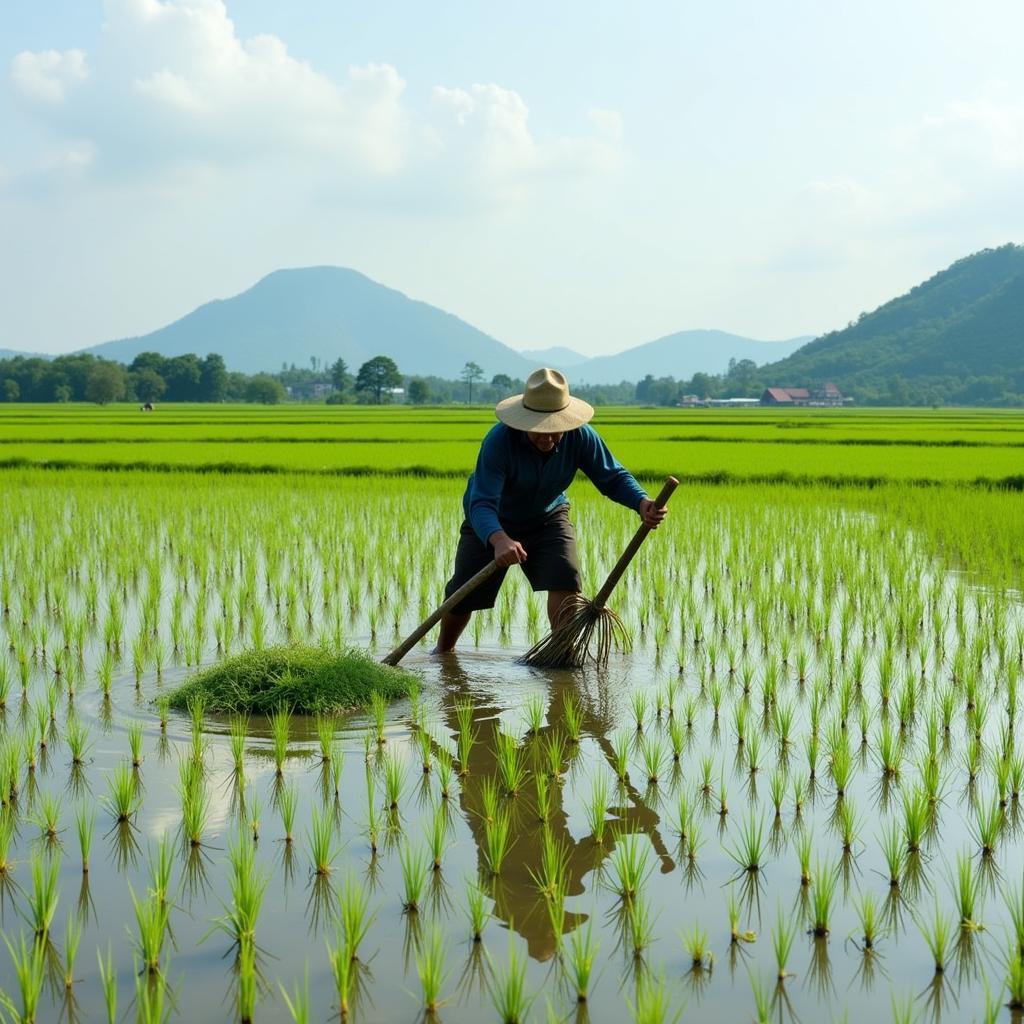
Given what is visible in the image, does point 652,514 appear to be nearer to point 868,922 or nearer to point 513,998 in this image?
point 868,922

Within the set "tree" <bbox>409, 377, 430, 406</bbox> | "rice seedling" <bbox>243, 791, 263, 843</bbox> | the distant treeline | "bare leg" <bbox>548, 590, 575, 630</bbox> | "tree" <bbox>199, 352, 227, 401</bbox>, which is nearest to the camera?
"rice seedling" <bbox>243, 791, 263, 843</bbox>

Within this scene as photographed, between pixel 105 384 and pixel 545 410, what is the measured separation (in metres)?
63.5

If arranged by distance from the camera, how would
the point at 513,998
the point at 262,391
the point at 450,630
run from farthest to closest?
the point at 262,391 → the point at 450,630 → the point at 513,998

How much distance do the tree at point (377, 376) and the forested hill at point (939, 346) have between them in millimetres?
34256

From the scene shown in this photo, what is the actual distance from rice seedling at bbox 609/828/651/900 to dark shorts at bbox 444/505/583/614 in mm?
2064

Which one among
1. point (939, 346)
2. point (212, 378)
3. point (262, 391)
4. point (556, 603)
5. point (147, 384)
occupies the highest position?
point (939, 346)

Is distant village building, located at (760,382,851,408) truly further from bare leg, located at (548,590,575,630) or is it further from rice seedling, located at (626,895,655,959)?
rice seedling, located at (626,895,655,959)

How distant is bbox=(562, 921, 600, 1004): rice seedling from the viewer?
2117 mm

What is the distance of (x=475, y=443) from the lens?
18438mm

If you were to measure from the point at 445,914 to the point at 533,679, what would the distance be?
86.0 inches

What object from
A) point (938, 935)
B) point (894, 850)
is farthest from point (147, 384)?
point (938, 935)

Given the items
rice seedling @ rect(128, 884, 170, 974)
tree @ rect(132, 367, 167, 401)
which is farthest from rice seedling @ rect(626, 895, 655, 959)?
tree @ rect(132, 367, 167, 401)

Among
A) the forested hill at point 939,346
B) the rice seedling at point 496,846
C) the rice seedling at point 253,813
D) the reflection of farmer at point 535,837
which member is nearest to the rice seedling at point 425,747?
the reflection of farmer at point 535,837

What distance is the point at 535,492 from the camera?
4.75 meters
